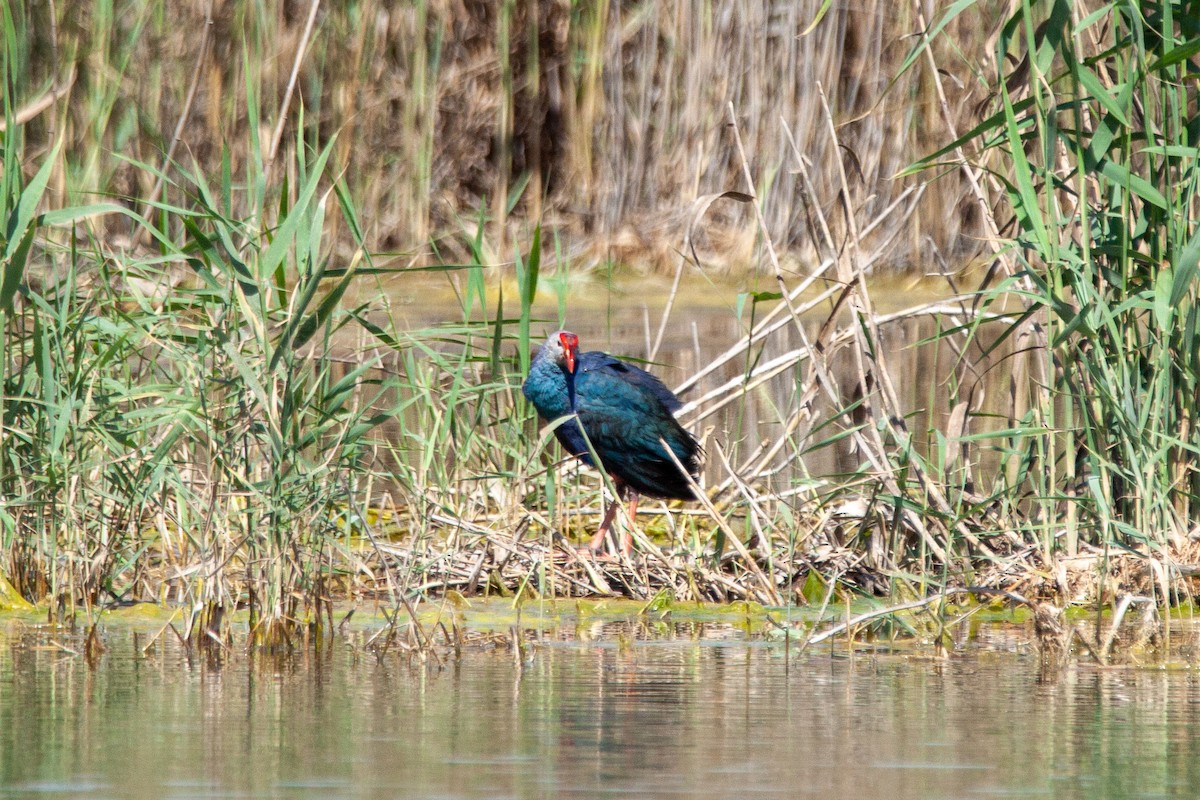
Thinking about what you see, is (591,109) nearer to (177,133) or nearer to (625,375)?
(625,375)

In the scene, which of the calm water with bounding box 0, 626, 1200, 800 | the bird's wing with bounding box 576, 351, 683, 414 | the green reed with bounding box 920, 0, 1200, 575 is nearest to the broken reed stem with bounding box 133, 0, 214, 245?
the calm water with bounding box 0, 626, 1200, 800

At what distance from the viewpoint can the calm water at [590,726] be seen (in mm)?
2732

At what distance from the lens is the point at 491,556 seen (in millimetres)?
4957

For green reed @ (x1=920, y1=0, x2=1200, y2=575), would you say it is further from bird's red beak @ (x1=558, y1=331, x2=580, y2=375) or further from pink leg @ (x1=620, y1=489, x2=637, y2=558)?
bird's red beak @ (x1=558, y1=331, x2=580, y2=375)

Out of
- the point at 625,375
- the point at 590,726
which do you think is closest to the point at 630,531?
the point at 625,375

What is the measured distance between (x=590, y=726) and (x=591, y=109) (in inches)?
340

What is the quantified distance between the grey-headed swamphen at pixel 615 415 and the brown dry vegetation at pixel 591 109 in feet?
16.5

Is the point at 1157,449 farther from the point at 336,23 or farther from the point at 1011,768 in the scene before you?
the point at 336,23

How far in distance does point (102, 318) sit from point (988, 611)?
2.16 metres

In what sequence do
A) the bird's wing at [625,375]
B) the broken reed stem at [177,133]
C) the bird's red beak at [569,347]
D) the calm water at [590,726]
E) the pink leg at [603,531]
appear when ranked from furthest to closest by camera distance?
the bird's wing at [625,375], the bird's red beak at [569,347], the pink leg at [603,531], the broken reed stem at [177,133], the calm water at [590,726]

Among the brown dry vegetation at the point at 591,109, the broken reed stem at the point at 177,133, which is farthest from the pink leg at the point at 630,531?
the brown dry vegetation at the point at 591,109

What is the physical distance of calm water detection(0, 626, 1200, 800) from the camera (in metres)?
2.73

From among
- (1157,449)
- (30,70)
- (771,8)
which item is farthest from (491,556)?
(771,8)

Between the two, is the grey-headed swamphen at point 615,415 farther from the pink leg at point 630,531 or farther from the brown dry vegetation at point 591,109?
the brown dry vegetation at point 591,109
